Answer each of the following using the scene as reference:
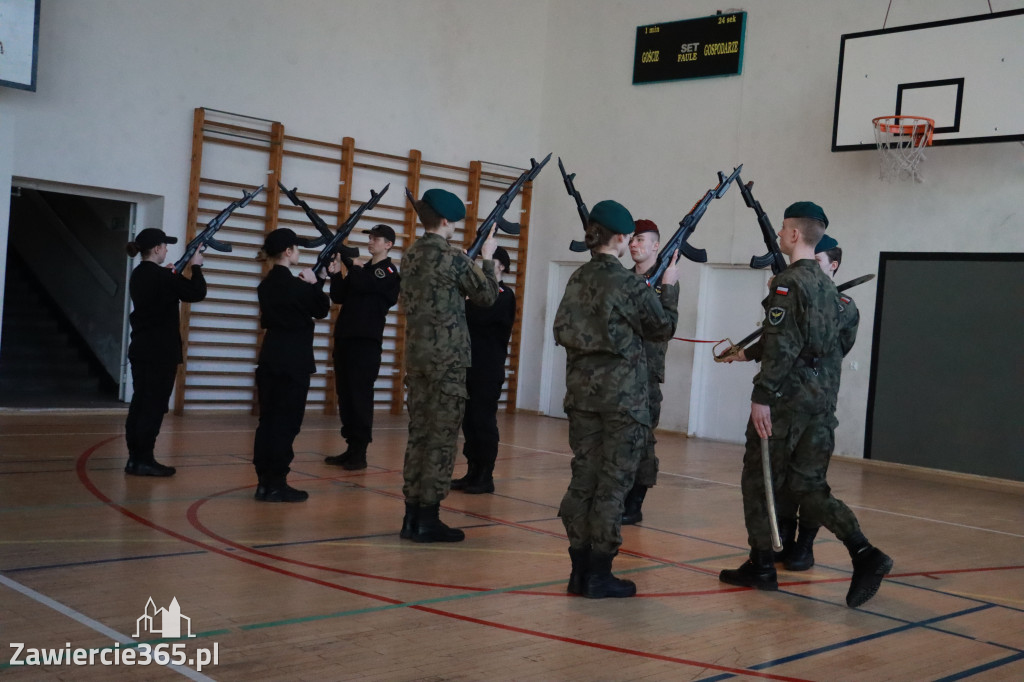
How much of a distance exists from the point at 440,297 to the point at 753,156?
6.57m

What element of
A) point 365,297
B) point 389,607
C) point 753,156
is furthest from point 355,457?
point 753,156

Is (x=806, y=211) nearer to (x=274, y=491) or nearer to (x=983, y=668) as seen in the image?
(x=983, y=668)

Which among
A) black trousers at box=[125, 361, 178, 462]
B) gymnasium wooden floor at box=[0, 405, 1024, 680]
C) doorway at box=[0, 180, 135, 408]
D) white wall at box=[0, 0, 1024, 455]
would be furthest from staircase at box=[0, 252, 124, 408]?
black trousers at box=[125, 361, 178, 462]

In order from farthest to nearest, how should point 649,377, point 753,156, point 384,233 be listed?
point 753,156, point 384,233, point 649,377

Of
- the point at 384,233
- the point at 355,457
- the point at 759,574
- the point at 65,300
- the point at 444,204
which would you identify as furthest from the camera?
the point at 65,300

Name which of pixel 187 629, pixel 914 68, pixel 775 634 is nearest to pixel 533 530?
pixel 775 634

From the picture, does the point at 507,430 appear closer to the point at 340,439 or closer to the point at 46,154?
the point at 340,439

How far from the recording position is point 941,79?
831 centimetres

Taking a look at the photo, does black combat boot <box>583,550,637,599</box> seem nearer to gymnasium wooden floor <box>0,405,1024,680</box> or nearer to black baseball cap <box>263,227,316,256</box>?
gymnasium wooden floor <box>0,405,1024,680</box>

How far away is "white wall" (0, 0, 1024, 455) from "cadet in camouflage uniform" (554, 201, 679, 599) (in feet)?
19.6

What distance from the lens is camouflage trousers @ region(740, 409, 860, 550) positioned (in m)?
4.11

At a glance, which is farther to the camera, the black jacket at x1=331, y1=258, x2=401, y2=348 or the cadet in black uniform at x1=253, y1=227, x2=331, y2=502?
the black jacket at x1=331, y1=258, x2=401, y2=348

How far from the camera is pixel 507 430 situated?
1016cm

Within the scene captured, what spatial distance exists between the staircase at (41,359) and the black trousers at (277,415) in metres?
4.33
